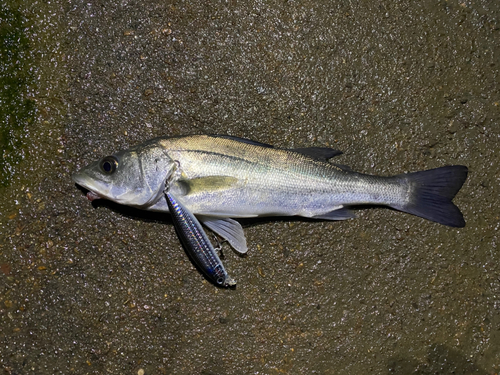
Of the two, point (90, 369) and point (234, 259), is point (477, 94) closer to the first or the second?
point (234, 259)

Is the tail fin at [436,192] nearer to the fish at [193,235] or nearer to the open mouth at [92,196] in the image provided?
the fish at [193,235]

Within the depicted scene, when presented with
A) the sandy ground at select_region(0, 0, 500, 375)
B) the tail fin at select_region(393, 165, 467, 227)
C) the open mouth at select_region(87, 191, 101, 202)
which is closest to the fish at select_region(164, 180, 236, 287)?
the sandy ground at select_region(0, 0, 500, 375)

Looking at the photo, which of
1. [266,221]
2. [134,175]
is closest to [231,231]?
[266,221]

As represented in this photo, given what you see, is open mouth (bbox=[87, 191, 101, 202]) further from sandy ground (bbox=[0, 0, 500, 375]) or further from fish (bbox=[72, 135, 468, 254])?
sandy ground (bbox=[0, 0, 500, 375])

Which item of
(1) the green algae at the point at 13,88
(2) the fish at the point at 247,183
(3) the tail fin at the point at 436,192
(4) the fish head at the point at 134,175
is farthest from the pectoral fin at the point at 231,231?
(1) the green algae at the point at 13,88

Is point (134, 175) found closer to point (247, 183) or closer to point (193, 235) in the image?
point (193, 235)

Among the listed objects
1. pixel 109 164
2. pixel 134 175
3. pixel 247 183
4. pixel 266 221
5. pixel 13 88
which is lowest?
pixel 266 221

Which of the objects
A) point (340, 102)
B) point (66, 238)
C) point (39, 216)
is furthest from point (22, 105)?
point (340, 102)
